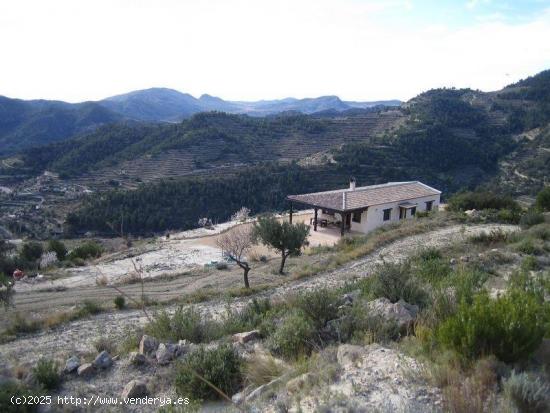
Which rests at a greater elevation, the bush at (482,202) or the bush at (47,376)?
the bush at (47,376)


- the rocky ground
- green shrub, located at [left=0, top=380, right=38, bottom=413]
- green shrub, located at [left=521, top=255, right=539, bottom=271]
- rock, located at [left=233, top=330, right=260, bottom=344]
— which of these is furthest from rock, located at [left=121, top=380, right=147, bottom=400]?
green shrub, located at [left=521, top=255, right=539, bottom=271]

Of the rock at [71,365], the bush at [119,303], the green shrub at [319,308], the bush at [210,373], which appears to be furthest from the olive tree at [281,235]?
the bush at [210,373]

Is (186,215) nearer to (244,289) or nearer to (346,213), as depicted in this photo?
(346,213)

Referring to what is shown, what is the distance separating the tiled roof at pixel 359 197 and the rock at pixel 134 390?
19.9m

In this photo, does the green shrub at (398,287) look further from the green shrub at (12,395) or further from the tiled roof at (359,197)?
the tiled roof at (359,197)

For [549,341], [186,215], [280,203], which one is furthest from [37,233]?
[549,341]

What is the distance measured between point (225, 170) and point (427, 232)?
48.1m

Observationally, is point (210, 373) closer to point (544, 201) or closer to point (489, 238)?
point (489, 238)

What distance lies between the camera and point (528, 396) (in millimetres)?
3170

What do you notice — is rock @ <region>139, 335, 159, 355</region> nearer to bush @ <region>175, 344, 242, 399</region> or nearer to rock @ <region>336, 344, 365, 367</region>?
bush @ <region>175, 344, 242, 399</region>

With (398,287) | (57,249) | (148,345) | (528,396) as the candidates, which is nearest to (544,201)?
(398,287)

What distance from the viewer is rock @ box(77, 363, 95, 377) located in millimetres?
6091

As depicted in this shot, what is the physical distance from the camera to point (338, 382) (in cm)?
430

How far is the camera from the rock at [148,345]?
6.52 meters
